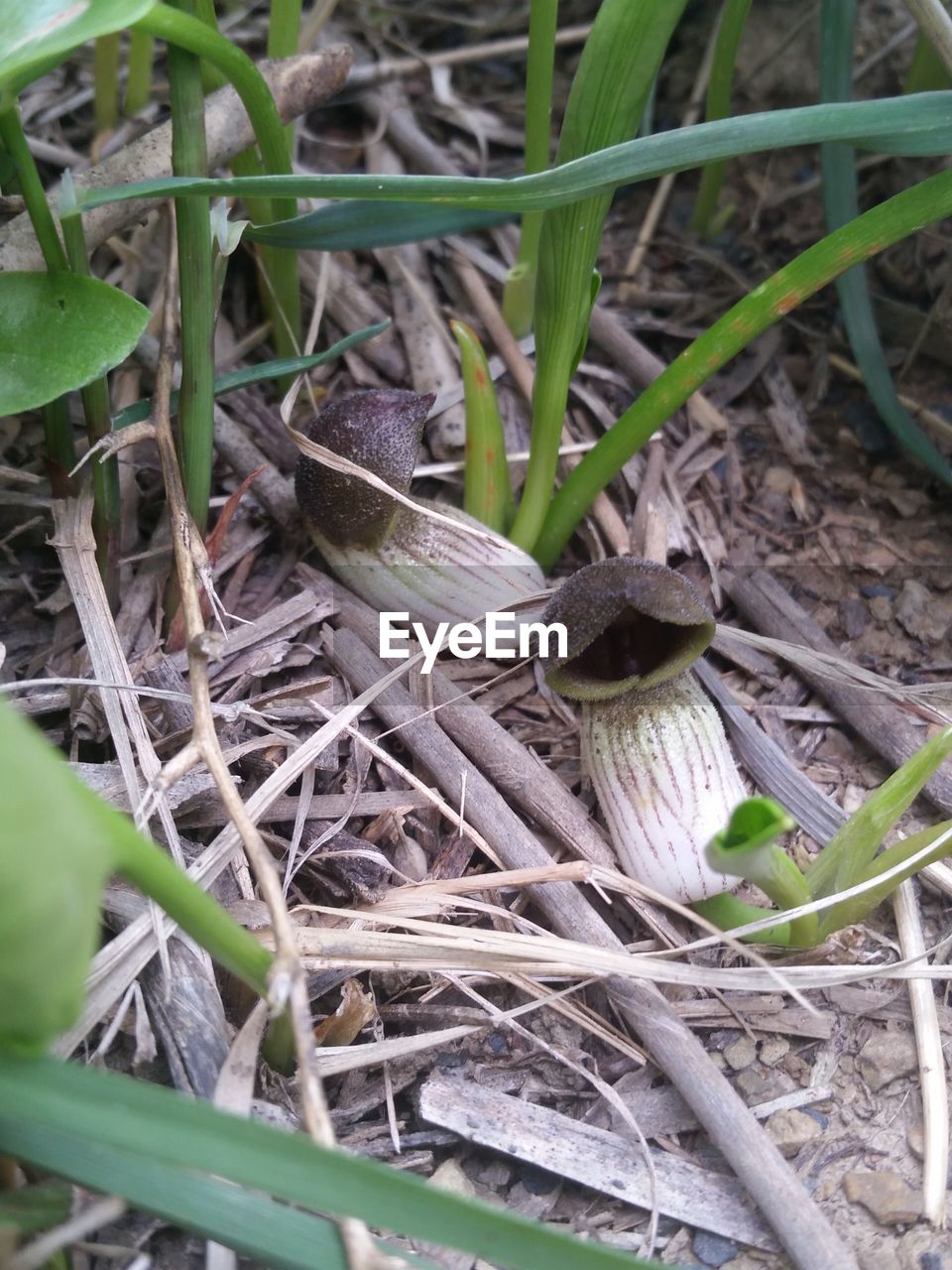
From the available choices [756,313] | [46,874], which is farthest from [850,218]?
[46,874]

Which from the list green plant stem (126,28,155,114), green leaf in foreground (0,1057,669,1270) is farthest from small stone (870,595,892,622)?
green plant stem (126,28,155,114)

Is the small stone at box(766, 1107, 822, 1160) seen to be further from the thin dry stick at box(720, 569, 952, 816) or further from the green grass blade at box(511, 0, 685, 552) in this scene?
the green grass blade at box(511, 0, 685, 552)

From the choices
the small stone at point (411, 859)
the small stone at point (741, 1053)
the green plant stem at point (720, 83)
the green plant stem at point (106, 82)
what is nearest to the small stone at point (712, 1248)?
the small stone at point (741, 1053)

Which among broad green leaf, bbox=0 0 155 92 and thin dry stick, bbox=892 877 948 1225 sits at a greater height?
broad green leaf, bbox=0 0 155 92

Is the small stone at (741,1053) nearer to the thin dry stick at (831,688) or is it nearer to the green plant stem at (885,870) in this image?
the green plant stem at (885,870)


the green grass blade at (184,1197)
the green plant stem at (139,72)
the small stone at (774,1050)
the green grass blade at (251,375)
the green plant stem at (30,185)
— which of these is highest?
the green plant stem at (139,72)

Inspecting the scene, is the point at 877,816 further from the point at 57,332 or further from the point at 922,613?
the point at 57,332

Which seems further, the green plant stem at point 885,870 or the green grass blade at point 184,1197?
the green plant stem at point 885,870
